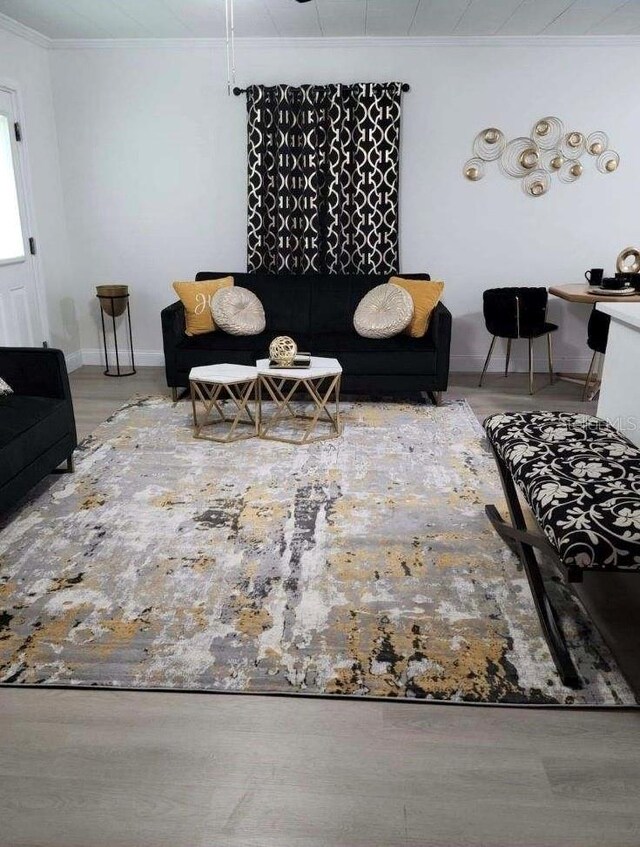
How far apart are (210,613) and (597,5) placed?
4.31 m

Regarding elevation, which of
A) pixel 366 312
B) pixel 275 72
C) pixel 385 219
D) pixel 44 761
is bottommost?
pixel 44 761

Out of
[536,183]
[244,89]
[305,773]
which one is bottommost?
[305,773]

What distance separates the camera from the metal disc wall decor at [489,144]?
510 centimetres

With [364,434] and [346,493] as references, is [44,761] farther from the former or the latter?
[364,434]

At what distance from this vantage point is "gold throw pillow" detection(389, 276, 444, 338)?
470 centimetres

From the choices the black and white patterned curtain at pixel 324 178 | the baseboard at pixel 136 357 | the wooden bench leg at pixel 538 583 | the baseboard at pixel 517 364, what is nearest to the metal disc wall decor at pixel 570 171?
the black and white patterned curtain at pixel 324 178

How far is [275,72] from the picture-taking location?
199 inches

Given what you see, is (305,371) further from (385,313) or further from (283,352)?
(385,313)

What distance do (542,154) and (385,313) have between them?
1866mm

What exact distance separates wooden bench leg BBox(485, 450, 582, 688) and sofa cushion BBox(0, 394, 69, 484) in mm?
2054

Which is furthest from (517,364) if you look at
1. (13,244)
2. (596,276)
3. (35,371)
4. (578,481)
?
(13,244)

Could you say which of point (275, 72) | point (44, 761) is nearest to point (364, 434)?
point (44, 761)

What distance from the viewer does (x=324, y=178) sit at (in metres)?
5.12

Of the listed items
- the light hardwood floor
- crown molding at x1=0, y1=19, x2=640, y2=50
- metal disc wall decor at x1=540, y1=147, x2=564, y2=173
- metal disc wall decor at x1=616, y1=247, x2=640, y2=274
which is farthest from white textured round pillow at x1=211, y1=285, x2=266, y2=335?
the light hardwood floor
